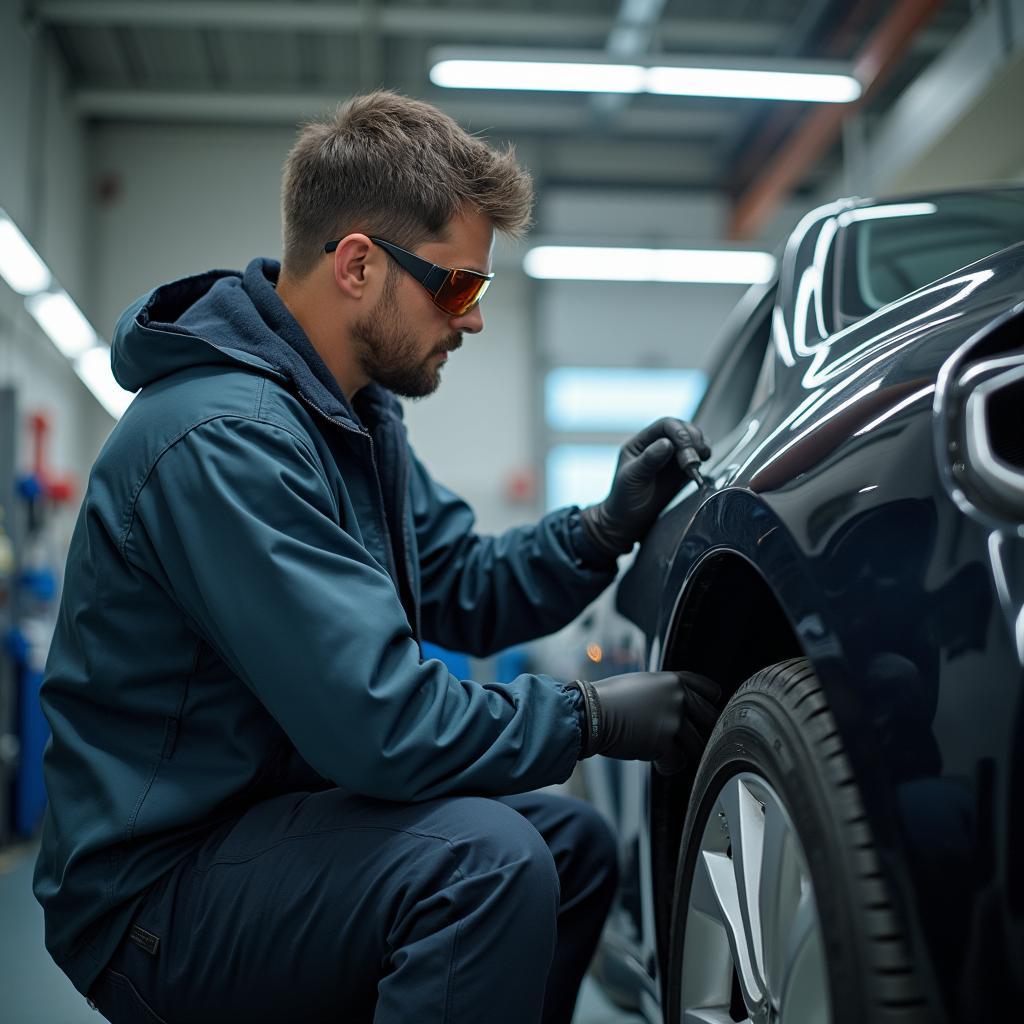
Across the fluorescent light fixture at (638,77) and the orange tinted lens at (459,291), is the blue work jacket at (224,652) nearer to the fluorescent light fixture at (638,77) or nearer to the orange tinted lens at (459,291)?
the orange tinted lens at (459,291)

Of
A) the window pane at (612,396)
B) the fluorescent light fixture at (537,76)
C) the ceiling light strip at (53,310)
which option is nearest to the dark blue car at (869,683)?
the ceiling light strip at (53,310)

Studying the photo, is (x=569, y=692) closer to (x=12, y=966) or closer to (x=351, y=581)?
(x=351, y=581)

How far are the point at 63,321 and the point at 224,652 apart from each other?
14.5 feet

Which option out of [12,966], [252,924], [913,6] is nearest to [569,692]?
[252,924]

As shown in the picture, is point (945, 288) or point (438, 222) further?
point (438, 222)

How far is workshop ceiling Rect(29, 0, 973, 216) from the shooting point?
22.0ft

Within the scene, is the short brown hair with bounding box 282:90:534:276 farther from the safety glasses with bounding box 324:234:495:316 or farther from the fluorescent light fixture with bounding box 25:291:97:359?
the fluorescent light fixture with bounding box 25:291:97:359

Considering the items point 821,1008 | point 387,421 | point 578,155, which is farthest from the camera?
point 578,155

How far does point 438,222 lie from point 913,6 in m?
4.93

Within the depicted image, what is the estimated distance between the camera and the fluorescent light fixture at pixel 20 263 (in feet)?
13.7

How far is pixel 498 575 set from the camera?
190 centimetres

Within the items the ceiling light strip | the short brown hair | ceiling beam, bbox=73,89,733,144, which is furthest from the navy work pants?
ceiling beam, bbox=73,89,733,144

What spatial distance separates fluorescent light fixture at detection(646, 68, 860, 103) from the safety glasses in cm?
387

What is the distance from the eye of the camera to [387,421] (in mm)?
1788
